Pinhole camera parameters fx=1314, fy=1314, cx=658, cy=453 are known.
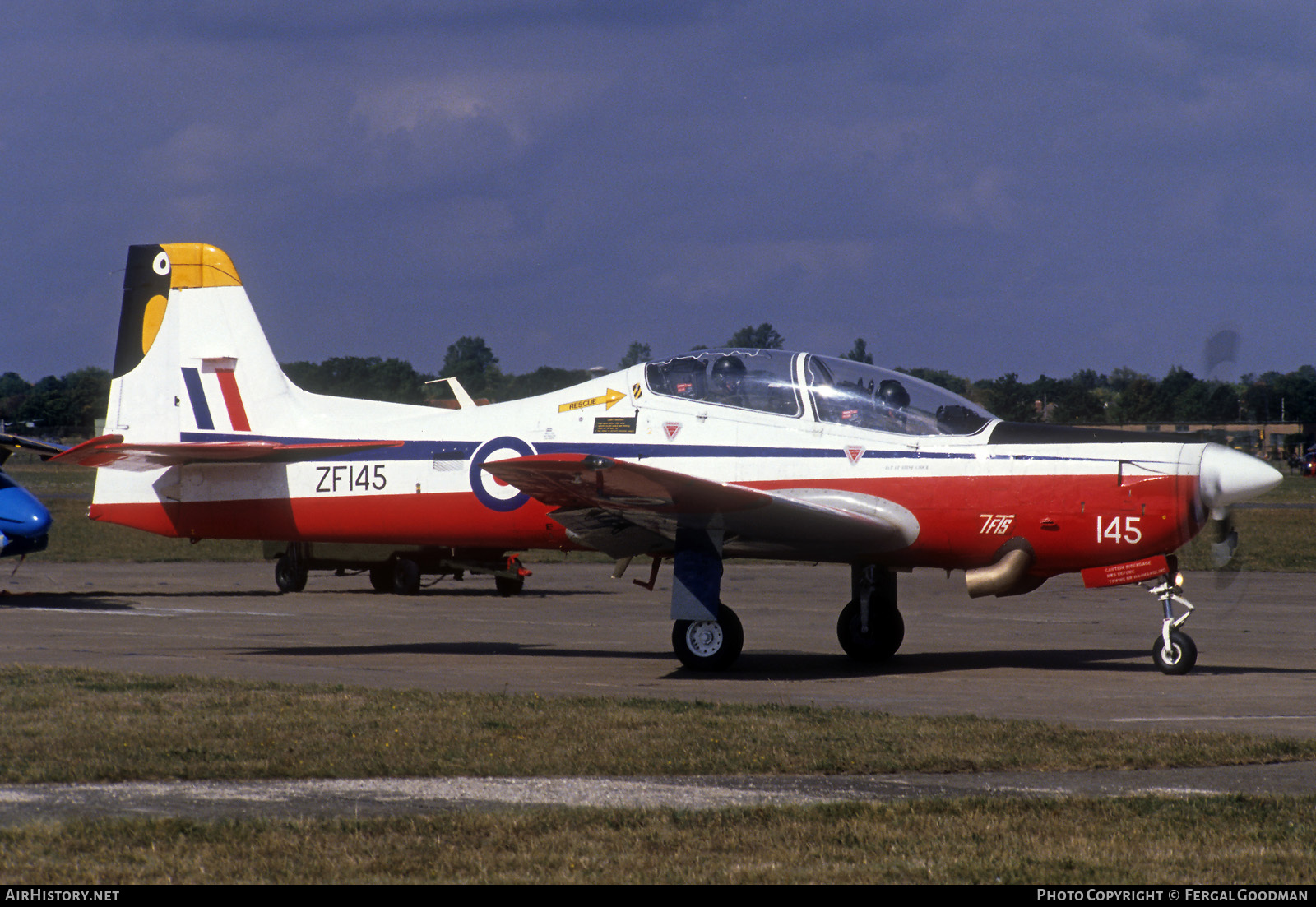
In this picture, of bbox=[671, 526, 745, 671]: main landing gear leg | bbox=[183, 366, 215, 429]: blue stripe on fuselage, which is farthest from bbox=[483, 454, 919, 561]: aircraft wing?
bbox=[183, 366, 215, 429]: blue stripe on fuselage

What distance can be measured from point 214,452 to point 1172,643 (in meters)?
Answer: 9.55

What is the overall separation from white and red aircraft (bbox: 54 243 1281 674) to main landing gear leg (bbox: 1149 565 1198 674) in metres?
0.02

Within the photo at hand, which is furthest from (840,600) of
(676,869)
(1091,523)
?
(676,869)

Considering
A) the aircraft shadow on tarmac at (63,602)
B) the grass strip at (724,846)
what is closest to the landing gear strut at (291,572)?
the aircraft shadow on tarmac at (63,602)

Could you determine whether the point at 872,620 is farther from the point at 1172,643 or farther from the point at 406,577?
the point at 406,577

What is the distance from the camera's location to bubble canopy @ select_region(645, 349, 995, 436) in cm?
1195

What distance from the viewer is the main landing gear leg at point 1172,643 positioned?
11.6 meters

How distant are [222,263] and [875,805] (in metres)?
11.2

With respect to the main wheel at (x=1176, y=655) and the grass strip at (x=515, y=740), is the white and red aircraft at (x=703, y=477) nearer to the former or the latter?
the main wheel at (x=1176, y=655)

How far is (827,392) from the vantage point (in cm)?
1208

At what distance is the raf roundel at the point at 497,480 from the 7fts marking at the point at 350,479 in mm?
1024

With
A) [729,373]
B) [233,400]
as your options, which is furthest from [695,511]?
[233,400]

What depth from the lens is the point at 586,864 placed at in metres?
5.32

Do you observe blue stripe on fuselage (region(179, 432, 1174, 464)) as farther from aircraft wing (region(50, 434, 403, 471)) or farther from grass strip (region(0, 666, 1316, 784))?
grass strip (region(0, 666, 1316, 784))
